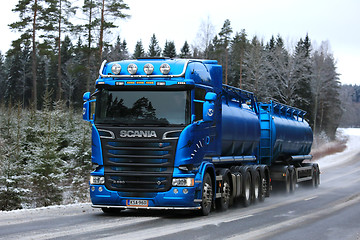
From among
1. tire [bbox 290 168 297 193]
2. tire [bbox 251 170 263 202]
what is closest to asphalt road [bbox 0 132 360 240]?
tire [bbox 251 170 263 202]

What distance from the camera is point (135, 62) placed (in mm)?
13148

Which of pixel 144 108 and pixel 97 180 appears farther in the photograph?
pixel 97 180

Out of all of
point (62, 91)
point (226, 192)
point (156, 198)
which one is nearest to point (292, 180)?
point (226, 192)

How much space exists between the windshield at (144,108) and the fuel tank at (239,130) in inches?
115

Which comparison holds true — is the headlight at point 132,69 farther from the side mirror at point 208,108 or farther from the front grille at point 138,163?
the side mirror at point 208,108

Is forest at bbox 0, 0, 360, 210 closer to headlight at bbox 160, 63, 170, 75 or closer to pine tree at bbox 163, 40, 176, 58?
pine tree at bbox 163, 40, 176, 58

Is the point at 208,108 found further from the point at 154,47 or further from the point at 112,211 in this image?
the point at 154,47

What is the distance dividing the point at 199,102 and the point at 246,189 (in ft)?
16.5

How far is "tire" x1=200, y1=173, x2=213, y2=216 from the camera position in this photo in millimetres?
12954

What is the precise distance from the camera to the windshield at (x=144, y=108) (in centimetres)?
1230

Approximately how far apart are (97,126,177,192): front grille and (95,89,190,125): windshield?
1.45 feet

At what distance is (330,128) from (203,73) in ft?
263

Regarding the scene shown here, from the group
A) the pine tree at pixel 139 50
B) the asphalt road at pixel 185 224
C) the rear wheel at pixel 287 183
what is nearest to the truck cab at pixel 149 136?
the asphalt road at pixel 185 224

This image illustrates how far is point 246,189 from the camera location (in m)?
16.7
